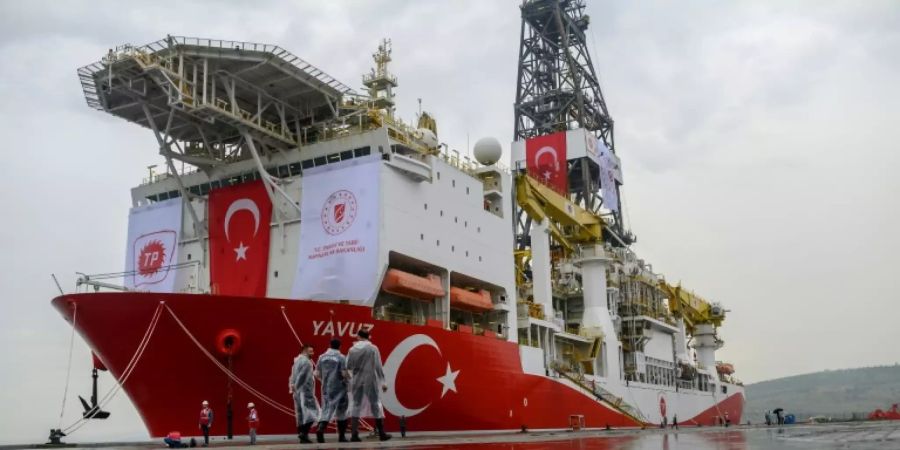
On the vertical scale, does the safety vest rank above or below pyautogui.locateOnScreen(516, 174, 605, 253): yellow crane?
below

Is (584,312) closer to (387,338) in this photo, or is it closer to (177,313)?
(387,338)

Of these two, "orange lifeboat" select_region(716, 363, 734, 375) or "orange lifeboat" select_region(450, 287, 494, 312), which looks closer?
"orange lifeboat" select_region(450, 287, 494, 312)

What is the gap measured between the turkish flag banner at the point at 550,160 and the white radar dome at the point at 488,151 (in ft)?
51.1

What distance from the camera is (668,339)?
42719 mm

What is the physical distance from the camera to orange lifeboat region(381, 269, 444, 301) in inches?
834

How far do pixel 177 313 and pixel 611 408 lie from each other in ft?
62.0

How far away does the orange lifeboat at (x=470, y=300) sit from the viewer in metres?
23.8

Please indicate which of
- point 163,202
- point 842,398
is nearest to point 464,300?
point 163,202

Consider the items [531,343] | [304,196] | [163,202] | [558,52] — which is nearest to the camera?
[304,196]

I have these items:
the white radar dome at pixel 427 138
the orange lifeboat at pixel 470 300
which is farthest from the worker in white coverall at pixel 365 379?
the white radar dome at pixel 427 138

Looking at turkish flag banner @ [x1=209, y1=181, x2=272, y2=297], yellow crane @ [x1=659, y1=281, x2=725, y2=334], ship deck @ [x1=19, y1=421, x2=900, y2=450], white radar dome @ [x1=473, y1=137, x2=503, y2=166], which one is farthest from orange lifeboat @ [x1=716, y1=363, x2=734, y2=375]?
ship deck @ [x1=19, y1=421, x2=900, y2=450]

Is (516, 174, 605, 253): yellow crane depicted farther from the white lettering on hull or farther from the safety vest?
the safety vest

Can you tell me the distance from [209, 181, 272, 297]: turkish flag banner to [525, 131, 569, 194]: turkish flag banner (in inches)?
894

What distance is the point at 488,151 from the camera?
28.5m
